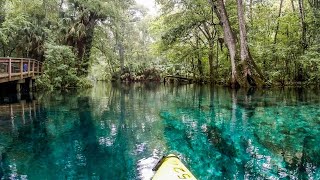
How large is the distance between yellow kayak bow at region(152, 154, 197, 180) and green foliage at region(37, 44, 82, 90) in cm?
1882

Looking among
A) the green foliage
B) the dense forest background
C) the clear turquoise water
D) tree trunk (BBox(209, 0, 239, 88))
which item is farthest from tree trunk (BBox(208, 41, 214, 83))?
the clear turquoise water

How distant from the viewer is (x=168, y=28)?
2731 centimetres

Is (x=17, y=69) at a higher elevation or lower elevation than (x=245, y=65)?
lower

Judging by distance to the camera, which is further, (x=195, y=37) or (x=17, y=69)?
(x=195, y=37)

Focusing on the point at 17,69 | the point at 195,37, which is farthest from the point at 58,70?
the point at 195,37

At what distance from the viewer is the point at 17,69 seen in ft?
54.7

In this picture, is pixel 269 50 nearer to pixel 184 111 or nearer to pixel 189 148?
pixel 184 111

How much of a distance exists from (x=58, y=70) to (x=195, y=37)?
536 inches

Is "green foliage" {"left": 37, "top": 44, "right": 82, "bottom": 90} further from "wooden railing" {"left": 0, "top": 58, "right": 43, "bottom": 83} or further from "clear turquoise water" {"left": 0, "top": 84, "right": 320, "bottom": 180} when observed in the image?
"clear turquoise water" {"left": 0, "top": 84, "right": 320, "bottom": 180}

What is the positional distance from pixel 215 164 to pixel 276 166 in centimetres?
98

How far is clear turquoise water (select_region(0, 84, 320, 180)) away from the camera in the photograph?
5.14 metres

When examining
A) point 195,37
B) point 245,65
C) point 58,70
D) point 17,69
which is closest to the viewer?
point 17,69

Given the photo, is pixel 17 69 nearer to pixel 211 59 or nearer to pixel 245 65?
pixel 245 65

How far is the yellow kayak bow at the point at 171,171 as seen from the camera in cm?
339
